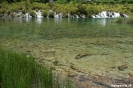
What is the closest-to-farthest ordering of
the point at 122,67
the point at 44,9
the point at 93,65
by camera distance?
1. the point at 122,67
2. the point at 93,65
3. the point at 44,9

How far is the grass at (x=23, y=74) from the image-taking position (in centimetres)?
562

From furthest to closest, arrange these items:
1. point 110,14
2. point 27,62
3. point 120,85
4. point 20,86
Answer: point 110,14, point 120,85, point 27,62, point 20,86

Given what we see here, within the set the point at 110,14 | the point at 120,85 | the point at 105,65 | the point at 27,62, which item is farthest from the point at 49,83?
the point at 110,14

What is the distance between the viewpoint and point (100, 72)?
31.2 feet

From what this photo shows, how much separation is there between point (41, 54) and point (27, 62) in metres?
5.49

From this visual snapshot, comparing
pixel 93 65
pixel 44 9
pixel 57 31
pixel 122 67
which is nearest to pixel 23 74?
pixel 93 65

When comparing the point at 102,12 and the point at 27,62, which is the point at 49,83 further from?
the point at 102,12

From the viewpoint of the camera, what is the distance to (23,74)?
6.22 metres

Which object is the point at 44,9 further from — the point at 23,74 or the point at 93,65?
the point at 23,74

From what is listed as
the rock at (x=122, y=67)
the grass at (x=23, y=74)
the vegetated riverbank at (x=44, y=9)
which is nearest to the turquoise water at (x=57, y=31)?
the rock at (x=122, y=67)

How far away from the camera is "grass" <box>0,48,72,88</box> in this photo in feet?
18.4

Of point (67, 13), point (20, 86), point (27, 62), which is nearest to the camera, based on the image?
point (20, 86)

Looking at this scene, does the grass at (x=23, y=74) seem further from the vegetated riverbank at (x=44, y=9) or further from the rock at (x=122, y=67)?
the vegetated riverbank at (x=44, y=9)

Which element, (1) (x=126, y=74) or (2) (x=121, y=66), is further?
(2) (x=121, y=66)
